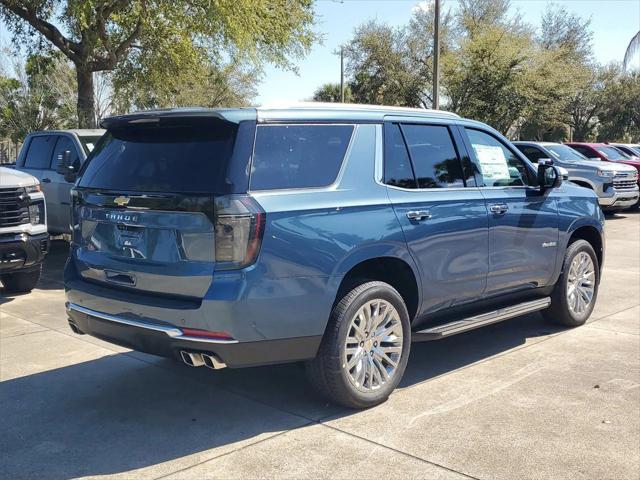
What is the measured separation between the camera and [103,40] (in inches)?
587

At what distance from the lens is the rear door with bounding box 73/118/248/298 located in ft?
12.3

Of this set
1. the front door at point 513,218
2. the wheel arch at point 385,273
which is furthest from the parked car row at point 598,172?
the wheel arch at point 385,273

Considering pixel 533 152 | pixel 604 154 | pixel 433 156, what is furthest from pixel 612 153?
pixel 433 156

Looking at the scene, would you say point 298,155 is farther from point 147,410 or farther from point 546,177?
point 546,177

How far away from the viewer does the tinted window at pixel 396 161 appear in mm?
4598

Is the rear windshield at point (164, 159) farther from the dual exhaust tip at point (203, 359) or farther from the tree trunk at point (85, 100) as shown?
the tree trunk at point (85, 100)

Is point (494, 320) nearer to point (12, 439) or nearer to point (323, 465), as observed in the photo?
point (323, 465)

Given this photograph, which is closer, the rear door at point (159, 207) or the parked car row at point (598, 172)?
the rear door at point (159, 207)

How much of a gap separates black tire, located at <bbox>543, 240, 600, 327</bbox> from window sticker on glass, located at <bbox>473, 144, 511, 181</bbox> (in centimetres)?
111

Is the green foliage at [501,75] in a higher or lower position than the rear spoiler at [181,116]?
higher

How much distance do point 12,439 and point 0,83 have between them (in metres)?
29.5

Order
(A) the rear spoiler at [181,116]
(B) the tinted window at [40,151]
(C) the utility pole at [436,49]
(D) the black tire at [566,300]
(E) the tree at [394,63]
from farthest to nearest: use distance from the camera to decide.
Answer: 1. (E) the tree at [394,63]
2. (C) the utility pole at [436,49]
3. (B) the tinted window at [40,151]
4. (D) the black tire at [566,300]
5. (A) the rear spoiler at [181,116]

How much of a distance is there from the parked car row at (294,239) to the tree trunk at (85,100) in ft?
41.4

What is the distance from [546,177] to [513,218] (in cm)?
68
